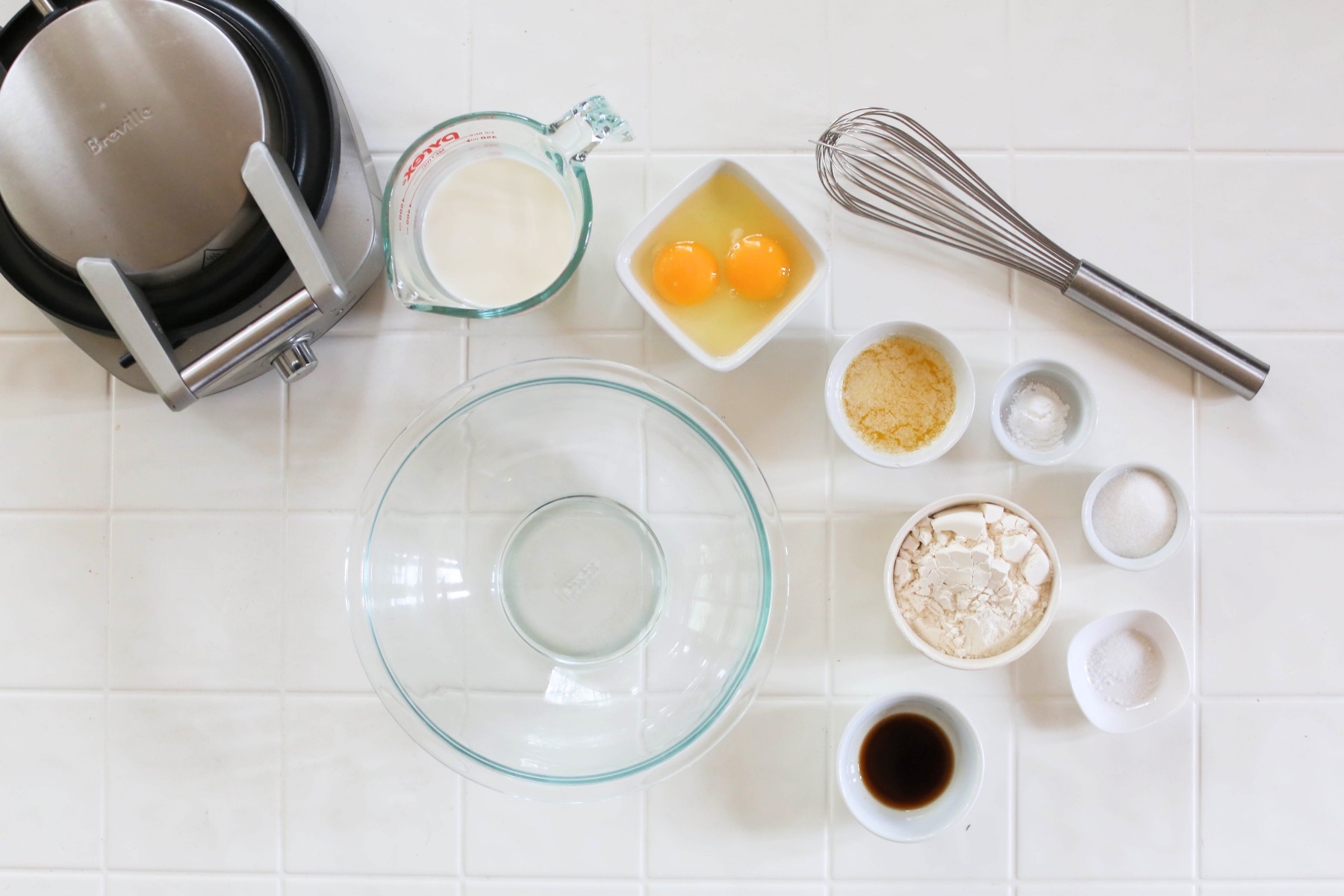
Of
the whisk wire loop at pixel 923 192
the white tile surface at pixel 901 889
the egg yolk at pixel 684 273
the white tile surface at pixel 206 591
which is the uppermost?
the whisk wire loop at pixel 923 192

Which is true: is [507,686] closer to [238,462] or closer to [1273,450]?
[238,462]

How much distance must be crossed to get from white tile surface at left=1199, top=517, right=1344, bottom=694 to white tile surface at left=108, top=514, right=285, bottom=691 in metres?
0.79

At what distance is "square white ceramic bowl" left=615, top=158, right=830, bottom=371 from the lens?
24.4 inches

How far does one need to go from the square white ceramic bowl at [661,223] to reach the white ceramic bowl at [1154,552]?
0.28 metres

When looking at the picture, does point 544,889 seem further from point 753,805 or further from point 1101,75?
point 1101,75

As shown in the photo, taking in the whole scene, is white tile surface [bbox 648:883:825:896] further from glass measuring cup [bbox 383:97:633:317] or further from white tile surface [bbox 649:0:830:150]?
white tile surface [bbox 649:0:830:150]

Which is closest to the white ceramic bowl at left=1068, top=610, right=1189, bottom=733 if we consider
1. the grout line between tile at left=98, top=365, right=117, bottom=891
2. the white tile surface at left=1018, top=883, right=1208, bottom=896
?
the white tile surface at left=1018, top=883, right=1208, bottom=896

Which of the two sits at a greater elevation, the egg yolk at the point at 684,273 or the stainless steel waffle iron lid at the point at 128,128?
the stainless steel waffle iron lid at the point at 128,128

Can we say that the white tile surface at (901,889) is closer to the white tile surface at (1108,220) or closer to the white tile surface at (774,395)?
the white tile surface at (774,395)

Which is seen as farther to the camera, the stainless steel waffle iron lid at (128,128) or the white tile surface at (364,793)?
the white tile surface at (364,793)

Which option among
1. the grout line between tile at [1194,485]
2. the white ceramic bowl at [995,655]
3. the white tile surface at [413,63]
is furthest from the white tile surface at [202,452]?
the grout line between tile at [1194,485]

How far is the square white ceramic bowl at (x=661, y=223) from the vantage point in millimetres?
619

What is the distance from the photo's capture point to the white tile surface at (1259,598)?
699mm

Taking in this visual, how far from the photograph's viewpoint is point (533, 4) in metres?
0.69
